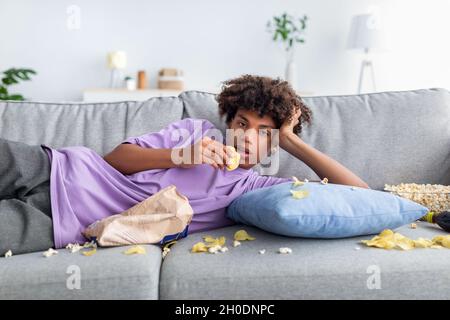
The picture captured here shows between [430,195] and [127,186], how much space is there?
3.17 ft

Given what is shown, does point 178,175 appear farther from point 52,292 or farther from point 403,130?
point 403,130

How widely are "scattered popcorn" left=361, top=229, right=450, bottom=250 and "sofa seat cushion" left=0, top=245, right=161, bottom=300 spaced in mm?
560

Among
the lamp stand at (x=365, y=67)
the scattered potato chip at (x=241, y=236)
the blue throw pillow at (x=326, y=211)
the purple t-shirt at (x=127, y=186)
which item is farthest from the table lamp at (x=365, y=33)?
the scattered potato chip at (x=241, y=236)

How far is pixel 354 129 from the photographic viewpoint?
193cm

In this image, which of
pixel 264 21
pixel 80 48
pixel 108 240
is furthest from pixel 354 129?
pixel 80 48

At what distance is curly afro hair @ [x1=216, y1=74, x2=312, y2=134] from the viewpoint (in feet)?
5.78

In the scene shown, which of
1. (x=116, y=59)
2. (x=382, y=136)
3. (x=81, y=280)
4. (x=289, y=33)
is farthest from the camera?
(x=289, y=33)

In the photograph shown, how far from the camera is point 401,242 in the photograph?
4.43ft

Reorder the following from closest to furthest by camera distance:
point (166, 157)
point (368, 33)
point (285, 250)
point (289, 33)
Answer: point (285, 250) < point (166, 157) < point (368, 33) < point (289, 33)

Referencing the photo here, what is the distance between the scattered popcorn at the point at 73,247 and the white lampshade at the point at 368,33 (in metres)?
3.48

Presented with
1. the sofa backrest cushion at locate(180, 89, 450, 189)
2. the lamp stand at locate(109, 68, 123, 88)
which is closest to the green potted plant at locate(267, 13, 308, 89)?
the lamp stand at locate(109, 68, 123, 88)

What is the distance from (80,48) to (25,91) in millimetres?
615

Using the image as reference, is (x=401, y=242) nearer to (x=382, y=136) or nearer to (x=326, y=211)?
(x=326, y=211)

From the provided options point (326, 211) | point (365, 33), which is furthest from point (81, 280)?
point (365, 33)
